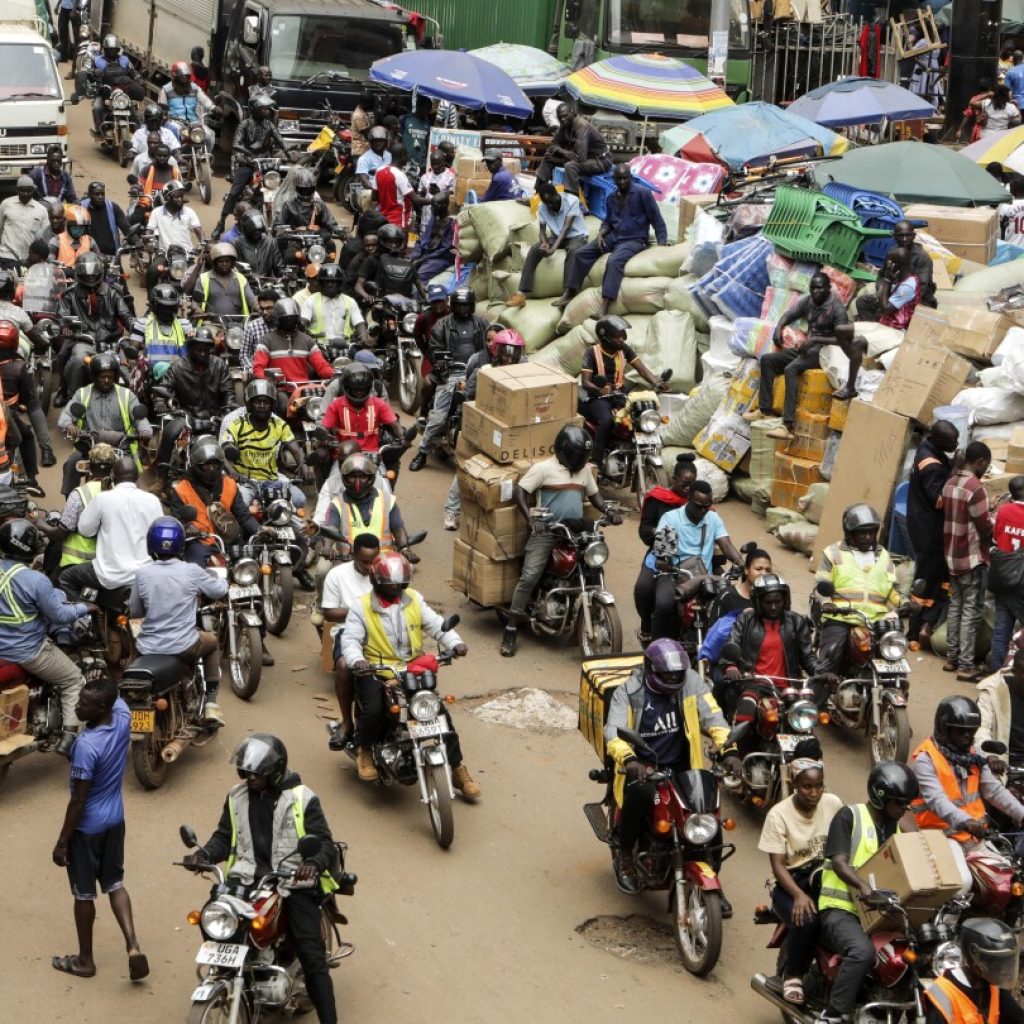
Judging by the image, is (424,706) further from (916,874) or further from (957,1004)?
(957,1004)

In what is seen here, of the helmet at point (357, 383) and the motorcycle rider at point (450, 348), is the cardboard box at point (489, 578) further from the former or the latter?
the motorcycle rider at point (450, 348)

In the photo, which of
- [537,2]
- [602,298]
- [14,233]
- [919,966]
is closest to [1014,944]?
[919,966]

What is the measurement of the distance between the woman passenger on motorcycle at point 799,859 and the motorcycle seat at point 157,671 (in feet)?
11.8

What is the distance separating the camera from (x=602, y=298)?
17203 mm

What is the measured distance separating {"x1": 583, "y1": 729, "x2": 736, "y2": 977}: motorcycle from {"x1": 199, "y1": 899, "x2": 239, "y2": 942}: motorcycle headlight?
214 centimetres

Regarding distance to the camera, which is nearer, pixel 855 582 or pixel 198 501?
pixel 855 582

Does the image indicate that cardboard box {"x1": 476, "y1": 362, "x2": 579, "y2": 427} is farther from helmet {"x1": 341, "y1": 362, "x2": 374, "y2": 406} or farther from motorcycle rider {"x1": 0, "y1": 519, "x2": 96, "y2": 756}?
motorcycle rider {"x1": 0, "y1": 519, "x2": 96, "y2": 756}

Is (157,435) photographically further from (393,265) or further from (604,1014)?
(604,1014)

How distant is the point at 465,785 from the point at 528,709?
146 centimetres

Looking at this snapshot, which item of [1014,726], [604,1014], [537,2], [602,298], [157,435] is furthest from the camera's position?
[537,2]

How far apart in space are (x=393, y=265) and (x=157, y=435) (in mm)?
4009

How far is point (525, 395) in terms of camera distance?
12805 millimetres

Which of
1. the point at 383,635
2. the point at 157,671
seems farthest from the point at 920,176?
the point at 157,671

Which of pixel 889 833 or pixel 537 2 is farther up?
pixel 537 2
